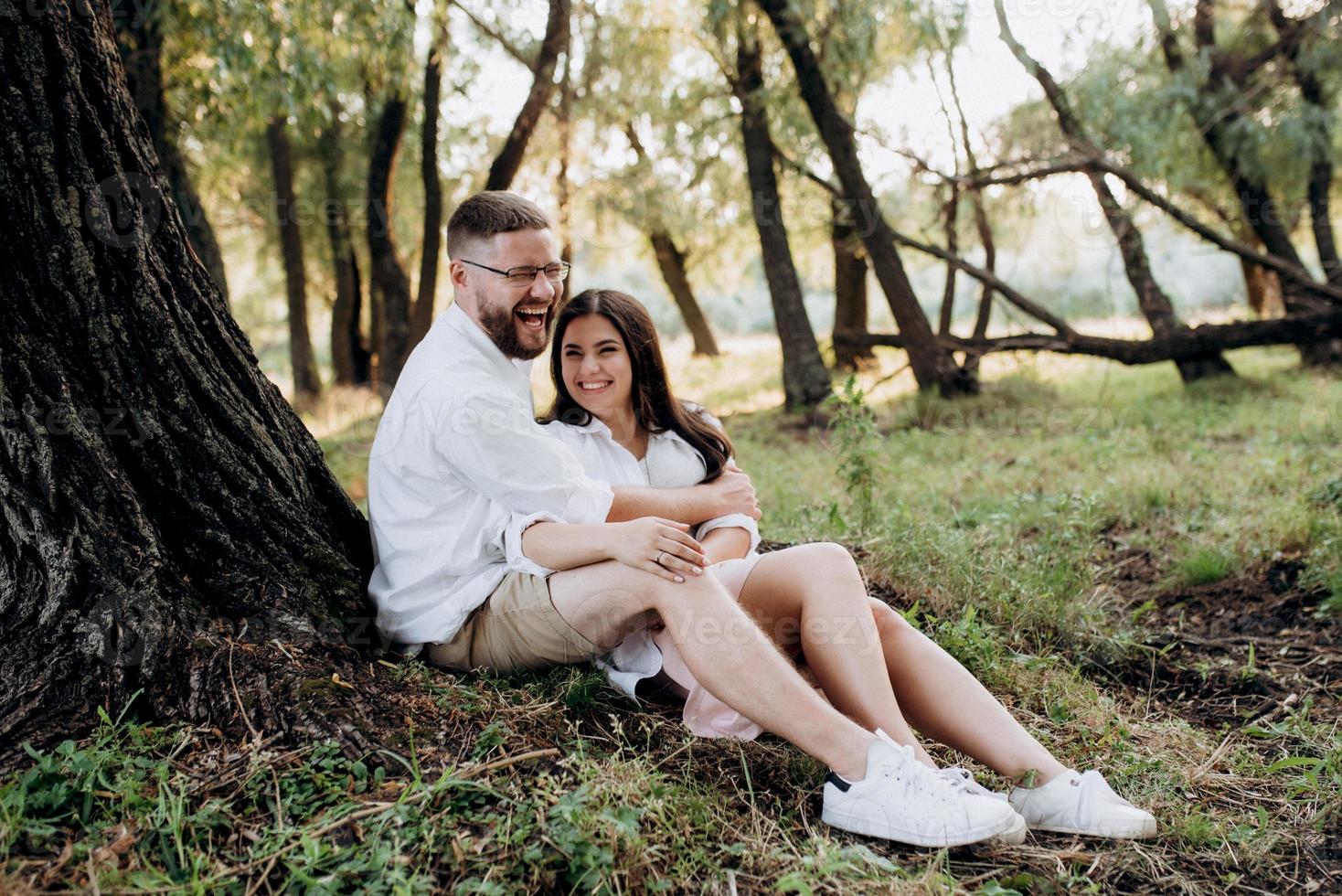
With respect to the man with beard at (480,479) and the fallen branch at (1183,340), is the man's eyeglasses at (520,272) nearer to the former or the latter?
the man with beard at (480,479)

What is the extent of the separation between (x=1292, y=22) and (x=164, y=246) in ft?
39.4

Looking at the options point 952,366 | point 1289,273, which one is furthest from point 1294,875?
point 1289,273

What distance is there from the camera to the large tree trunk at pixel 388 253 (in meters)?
11.5

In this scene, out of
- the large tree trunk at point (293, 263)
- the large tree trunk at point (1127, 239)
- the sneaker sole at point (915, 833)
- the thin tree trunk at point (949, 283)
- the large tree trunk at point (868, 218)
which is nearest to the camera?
the sneaker sole at point (915, 833)

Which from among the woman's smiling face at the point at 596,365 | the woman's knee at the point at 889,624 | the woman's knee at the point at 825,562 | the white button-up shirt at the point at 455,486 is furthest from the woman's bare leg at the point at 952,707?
the woman's smiling face at the point at 596,365

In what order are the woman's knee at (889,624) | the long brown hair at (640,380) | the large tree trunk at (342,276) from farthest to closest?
1. the large tree trunk at (342,276)
2. the long brown hair at (640,380)
3. the woman's knee at (889,624)

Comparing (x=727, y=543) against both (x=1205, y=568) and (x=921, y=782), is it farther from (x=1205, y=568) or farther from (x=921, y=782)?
(x=1205, y=568)

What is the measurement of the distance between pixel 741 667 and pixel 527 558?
27.0 inches

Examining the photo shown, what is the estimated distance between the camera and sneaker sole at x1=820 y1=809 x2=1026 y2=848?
247 centimetres

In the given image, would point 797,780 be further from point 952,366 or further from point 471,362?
point 952,366

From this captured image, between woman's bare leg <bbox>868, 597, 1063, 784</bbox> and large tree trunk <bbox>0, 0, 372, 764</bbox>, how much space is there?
1.54m

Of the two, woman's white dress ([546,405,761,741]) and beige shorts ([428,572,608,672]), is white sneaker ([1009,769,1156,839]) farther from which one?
beige shorts ([428,572,608,672])

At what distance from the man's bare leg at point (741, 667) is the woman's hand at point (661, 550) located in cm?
3

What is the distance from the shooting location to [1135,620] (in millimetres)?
4387
